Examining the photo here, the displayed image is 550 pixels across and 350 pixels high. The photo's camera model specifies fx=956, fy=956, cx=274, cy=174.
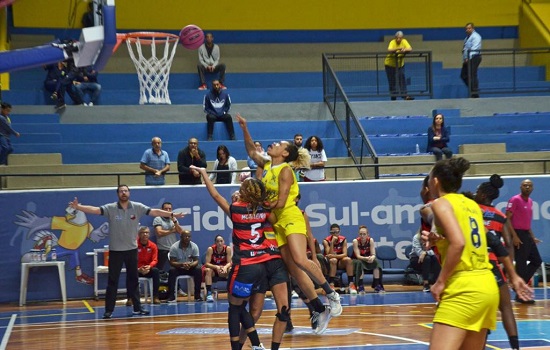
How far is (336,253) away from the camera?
19203 mm

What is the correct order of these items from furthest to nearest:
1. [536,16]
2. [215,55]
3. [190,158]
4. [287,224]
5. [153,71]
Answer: [536,16], [215,55], [153,71], [190,158], [287,224]

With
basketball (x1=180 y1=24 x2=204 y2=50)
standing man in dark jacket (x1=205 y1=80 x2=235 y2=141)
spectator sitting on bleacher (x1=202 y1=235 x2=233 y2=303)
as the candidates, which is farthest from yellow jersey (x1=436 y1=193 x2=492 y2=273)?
standing man in dark jacket (x1=205 y1=80 x2=235 y2=141)

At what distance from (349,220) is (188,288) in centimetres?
375

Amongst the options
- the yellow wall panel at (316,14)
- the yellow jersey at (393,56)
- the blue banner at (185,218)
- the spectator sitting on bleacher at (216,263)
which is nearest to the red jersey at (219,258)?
the spectator sitting on bleacher at (216,263)

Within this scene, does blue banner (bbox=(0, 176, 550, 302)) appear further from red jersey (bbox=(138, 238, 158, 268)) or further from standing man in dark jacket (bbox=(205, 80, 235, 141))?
standing man in dark jacket (bbox=(205, 80, 235, 141))

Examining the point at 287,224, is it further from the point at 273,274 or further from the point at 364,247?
the point at 364,247

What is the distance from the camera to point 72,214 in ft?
63.1

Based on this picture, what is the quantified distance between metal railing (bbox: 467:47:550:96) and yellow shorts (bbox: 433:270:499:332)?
18868 mm

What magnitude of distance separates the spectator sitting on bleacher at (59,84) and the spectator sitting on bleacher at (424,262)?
9123mm

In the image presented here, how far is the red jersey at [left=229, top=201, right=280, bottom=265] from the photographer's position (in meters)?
9.75

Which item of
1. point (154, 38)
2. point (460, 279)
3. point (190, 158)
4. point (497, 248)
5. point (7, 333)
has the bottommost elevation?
point (7, 333)

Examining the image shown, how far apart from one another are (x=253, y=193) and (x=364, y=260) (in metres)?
9.72

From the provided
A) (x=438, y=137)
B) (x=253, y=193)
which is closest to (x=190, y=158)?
(x=438, y=137)

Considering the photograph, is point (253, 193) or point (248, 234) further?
point (248, 234)
